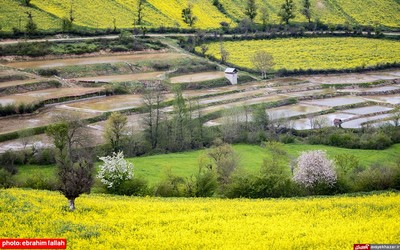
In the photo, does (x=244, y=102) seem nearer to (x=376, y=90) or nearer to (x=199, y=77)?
(x=199, y=77)

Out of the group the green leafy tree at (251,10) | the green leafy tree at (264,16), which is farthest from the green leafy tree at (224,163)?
the green leafy tree at (251,10)

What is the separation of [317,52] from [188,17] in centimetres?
3382

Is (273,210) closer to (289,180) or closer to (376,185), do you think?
(289,180)

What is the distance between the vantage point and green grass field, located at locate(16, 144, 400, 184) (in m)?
61.2

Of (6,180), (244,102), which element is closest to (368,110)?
(244,102)

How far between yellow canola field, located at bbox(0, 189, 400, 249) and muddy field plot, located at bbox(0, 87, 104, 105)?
152ft

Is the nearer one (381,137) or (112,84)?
(381,137)

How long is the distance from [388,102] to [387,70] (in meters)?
27.2

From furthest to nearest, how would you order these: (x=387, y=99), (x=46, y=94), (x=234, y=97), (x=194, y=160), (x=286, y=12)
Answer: (x=286, y=12) → (x=387, y=99) → (x=234, y=97) → (x=46, y=94) → (x=194, y=160)

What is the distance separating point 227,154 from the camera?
59.0 meters

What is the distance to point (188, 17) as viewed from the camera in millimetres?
143125

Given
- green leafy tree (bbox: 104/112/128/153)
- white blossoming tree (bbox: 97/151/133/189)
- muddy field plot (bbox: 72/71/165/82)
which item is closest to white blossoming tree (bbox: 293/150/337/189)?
white blossoming tree (bbox: 97/151/133/189)

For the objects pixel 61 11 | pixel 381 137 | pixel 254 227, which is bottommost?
pixel 381 137

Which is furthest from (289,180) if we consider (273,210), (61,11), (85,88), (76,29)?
(61,11)
